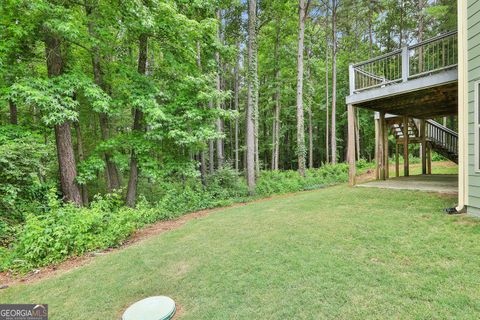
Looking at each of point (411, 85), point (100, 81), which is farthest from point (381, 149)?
point (100, 81)

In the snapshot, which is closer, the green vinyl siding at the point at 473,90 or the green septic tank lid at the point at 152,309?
the green septic tank lid at the point at 152,309

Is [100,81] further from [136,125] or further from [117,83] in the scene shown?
[136,125]

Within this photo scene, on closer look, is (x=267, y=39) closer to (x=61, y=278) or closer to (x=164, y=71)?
(x=164, y=71)

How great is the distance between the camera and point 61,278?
399 centimetres

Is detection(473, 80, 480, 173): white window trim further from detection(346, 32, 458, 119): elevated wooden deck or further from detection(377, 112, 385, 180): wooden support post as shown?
detection(377, 112, 385, 180): wooden support post

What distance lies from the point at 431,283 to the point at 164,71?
9102 mm

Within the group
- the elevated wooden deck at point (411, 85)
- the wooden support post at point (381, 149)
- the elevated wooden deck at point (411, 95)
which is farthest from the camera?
the wooden support post at point (381, 149)

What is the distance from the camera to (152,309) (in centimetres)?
279

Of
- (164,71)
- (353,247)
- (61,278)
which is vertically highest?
(164,71)

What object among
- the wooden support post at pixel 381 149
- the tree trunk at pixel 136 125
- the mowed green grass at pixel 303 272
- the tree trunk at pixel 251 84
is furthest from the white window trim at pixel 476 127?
the tree trunk at pixel 136 125

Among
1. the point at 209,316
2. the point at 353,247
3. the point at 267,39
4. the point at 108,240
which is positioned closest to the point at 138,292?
the point at 209,316

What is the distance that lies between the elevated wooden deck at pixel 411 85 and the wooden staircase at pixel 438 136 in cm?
91

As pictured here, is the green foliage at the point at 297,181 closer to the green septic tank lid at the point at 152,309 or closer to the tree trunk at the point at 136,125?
the tree trunk at the point at 136,125

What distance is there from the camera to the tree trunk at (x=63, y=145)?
22.6ft
